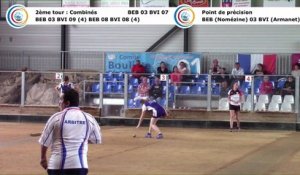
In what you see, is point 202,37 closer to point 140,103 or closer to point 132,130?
point 140,103

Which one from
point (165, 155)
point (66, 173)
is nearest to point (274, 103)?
point (165, 155)

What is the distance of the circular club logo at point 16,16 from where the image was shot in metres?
31.2

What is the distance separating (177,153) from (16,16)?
19.1 meters

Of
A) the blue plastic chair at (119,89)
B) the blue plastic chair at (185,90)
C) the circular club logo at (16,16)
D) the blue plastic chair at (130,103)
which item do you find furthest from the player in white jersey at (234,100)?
the circular club logo at (16,16)

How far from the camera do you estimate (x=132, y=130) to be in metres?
23.8

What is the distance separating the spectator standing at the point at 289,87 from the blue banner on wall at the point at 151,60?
5539 mm

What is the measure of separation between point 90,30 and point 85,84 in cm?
635

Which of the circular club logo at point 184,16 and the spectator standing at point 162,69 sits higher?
the circular club logo at point 184,16

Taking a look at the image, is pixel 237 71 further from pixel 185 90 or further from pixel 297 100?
pixel 297 100

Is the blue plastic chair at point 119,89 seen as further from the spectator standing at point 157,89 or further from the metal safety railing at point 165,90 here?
the spectator standing at point 157,89

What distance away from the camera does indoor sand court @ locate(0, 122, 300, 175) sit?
12673mm

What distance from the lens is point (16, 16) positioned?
3222 cm

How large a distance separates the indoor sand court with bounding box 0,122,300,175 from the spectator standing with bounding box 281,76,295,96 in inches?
115
